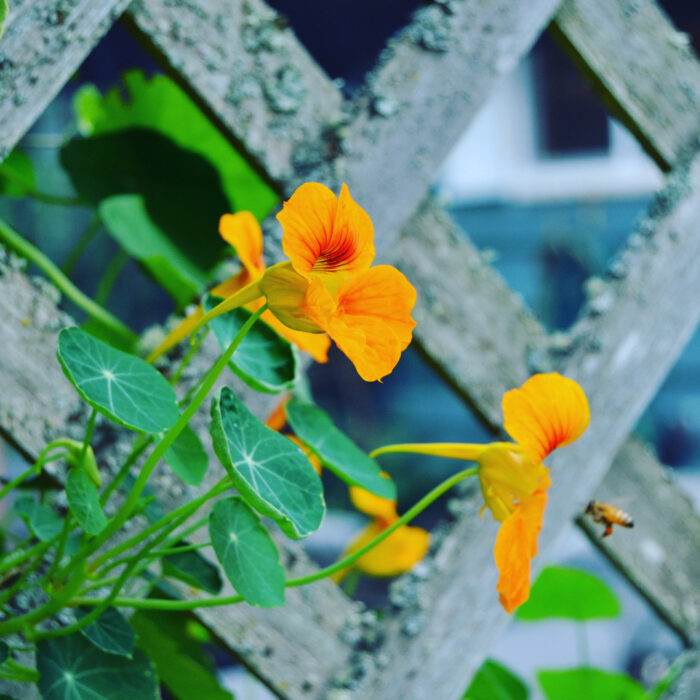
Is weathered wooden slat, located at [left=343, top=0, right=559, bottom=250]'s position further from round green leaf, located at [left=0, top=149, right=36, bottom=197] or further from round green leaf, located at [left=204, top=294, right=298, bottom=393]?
round green leaf, located at [left=0, top=149, right=36, bottom=197]

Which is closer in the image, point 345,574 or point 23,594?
point 23,594

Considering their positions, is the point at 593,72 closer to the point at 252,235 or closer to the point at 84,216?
the point at 252,235

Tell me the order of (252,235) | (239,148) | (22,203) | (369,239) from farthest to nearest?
(22,203) → (239,148) → (252,235) → (369,239)

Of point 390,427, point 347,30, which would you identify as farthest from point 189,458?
point 347,30

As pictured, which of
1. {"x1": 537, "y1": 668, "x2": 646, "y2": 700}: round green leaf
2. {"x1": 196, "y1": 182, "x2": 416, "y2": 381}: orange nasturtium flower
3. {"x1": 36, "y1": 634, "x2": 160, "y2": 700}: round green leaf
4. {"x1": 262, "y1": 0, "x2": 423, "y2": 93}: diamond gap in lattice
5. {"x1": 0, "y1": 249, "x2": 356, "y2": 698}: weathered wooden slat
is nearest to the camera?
{"x1": 196, "y1": 182, "x2": 416, "y2": 381}: orange nasturtium flower

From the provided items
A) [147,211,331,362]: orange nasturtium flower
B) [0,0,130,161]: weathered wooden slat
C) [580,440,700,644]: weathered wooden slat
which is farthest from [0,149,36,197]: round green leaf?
[580,440,700,644]: weathered wooden slat

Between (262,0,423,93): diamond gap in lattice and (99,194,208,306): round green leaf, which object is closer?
(99,194,208,306): round green leaf

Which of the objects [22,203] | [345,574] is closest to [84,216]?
[22,203]

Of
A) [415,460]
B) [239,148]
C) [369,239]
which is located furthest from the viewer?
[415,460]
